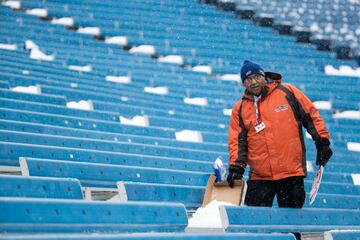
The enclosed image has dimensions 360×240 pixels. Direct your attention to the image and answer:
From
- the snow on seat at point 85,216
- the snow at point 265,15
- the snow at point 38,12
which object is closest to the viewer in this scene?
the snow on seat at point 85,216

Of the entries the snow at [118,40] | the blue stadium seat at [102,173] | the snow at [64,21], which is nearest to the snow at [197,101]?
the snow at [118,40]

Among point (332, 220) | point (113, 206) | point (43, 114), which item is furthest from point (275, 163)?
point (43, 114)

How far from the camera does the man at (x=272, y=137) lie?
3.19 meters

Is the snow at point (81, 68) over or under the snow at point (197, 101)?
over

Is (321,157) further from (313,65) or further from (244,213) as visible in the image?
(313,65)

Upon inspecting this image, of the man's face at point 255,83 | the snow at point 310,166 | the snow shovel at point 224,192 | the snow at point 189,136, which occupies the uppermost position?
the man's face at point 255,83

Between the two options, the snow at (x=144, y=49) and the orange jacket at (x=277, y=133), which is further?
the snow at (x=144, y=49)

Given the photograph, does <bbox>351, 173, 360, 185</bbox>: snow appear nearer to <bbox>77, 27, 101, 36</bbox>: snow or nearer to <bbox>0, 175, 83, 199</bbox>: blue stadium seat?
<bbox>0, 175, 83, 199</bbox>: blue stadium seat

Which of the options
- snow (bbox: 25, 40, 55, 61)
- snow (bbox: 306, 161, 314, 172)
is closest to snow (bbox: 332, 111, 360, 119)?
snow (bbox: 306, 161, 314, 172)

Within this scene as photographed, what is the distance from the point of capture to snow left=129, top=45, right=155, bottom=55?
9539 mm

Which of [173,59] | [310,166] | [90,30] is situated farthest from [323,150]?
[90,30]

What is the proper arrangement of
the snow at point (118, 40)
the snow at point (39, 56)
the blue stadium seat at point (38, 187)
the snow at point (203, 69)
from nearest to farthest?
the blue stadium seat at point (38, 187) → the snow at point (39, 56) → the snow at point (203, 69) → the snow at point (118, 40)

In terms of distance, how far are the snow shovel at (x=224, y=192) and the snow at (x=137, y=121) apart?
2193 millimetres

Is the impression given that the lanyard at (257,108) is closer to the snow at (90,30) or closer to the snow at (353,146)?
the snow at (353,146)
